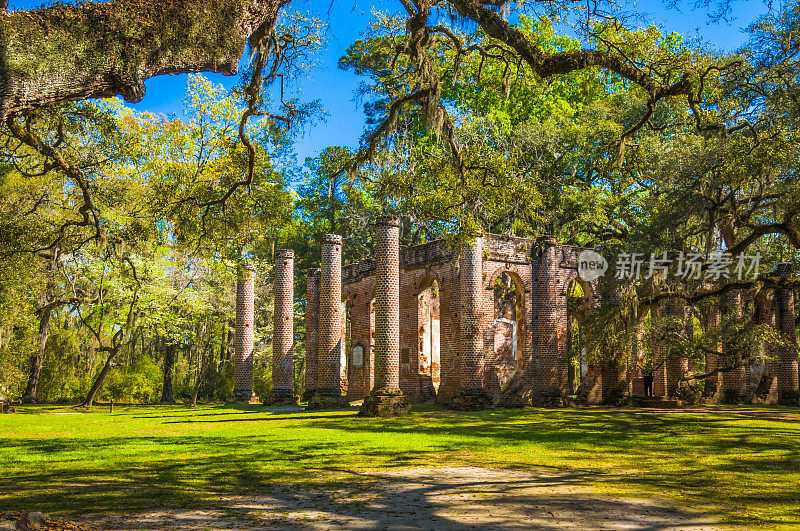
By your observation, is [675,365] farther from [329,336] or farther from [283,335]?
[283,335]

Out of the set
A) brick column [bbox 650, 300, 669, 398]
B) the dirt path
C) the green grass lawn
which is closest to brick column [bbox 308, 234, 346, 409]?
the green grass lawn

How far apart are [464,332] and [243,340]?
11620 millimetres

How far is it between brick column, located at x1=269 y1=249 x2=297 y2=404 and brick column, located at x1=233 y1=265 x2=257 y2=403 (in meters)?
2.02

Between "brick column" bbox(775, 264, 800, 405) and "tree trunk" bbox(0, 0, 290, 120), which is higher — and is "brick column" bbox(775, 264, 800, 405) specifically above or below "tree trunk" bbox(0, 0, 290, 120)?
below

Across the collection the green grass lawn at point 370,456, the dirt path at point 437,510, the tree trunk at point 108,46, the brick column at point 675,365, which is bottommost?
the green grass lawn at point 370,456

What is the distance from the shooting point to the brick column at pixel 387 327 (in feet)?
61.1

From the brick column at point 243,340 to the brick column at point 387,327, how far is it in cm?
1030

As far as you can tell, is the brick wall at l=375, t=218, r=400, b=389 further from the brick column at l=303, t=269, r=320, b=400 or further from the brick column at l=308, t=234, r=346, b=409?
the brick column at l=303, t=269, r=320, b=400

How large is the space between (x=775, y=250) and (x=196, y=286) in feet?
80.1

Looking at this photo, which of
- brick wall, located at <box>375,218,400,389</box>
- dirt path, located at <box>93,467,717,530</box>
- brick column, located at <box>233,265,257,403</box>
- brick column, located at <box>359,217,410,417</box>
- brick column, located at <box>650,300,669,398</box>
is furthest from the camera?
brick column, located at <box>233,265,257,403</box>

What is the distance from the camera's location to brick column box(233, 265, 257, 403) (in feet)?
93.4

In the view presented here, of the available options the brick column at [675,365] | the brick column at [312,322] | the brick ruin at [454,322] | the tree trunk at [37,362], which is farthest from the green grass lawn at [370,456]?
the tree trunk at [37,362]

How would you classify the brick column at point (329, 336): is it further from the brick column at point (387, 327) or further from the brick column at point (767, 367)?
the brick column at point (767, 367)

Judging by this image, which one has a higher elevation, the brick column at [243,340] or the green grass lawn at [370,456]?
the brick column at [243,340]
